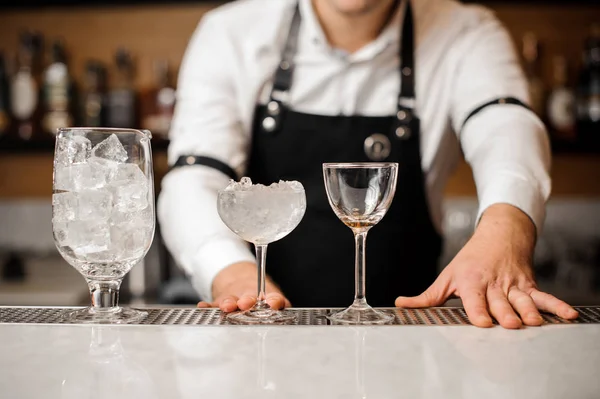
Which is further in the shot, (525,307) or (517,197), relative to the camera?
(517,197)

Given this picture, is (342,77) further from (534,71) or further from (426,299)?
(534,71)

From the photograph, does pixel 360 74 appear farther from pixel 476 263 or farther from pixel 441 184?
pixel 476 263

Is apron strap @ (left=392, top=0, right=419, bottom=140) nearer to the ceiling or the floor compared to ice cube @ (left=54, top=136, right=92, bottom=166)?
nearer to the ceiling

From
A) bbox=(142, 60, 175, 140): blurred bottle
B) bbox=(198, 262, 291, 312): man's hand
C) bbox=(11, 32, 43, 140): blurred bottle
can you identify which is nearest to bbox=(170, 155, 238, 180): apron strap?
bbox=(198, 262, 291, 312): man's hand

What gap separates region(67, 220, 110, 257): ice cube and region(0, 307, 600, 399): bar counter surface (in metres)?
0.09

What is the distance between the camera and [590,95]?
2760mm

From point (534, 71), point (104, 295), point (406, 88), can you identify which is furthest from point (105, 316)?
point (534, 71)

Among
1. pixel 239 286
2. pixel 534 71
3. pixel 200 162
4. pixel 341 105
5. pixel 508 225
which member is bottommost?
pixel 239 286

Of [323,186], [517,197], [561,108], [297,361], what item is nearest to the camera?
[297,361]

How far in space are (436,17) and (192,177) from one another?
758 mm

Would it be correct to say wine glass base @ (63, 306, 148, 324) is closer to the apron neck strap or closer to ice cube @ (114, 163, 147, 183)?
ice cube @ (114, 163, 147, 183)

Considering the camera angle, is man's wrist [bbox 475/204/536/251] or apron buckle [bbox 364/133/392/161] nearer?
man's wrist [bbox 475/204/536/251]

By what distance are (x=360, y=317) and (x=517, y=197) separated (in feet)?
1.68

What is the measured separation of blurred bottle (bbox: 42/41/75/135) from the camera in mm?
2857
